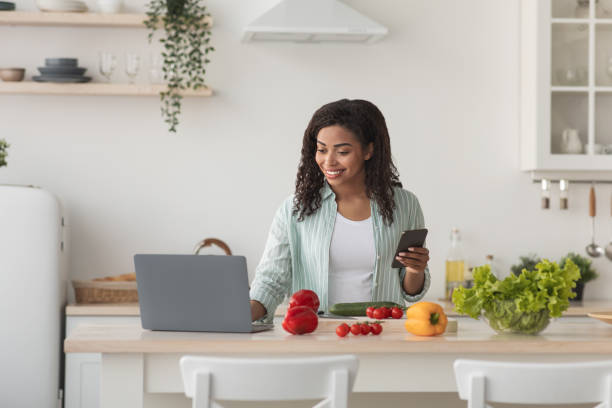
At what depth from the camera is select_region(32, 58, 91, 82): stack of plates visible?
150 inches

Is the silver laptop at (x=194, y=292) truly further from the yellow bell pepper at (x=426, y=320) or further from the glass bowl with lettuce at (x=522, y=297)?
the glass bowl with lettuce at (x=522, y=297)

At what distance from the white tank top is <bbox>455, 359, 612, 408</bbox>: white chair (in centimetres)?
87

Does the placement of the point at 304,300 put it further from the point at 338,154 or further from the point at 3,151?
the point at 3,151

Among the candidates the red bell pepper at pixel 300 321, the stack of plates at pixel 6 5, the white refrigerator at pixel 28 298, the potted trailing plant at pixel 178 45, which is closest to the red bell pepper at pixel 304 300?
the red bell pepper at pixel 300 321

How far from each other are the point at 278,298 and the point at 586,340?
0.86m

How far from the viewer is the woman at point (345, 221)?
255cm

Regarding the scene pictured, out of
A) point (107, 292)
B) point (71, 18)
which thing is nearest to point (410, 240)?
point (107, 292)

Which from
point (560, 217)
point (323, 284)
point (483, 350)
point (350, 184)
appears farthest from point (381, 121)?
point (560, 217)

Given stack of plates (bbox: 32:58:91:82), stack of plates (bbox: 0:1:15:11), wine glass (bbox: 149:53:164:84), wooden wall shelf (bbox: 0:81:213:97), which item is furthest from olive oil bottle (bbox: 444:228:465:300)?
stack of plates (bbox: 0:1:15:11)

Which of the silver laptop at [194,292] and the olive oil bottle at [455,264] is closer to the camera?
the silver laptop at [194,292]

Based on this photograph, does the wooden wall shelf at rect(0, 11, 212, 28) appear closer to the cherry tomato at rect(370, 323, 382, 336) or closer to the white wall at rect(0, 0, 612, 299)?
the white wall at rect(0, 0, 612, 299)

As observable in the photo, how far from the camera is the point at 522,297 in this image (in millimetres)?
2008

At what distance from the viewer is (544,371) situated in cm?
169

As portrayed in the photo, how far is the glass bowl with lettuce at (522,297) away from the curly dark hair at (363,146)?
0.57 meters
